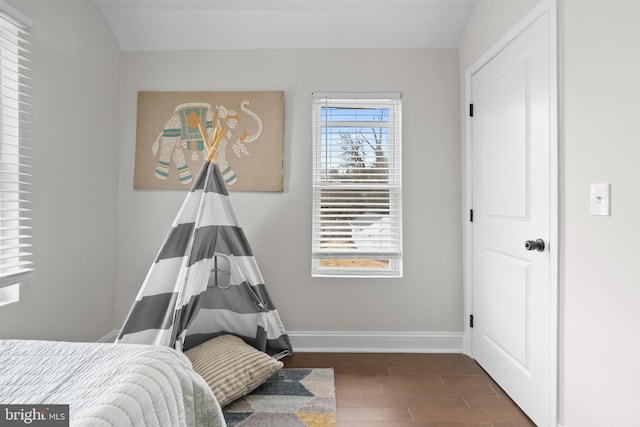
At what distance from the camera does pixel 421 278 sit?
2848 millimetres

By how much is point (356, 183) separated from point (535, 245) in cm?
135

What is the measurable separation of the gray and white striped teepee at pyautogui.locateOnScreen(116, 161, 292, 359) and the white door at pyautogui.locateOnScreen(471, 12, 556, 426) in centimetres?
142

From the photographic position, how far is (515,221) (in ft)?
6.92

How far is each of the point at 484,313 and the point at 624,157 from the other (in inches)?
56.9

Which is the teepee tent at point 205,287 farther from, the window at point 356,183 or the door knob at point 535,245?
the door knob at point 535,245

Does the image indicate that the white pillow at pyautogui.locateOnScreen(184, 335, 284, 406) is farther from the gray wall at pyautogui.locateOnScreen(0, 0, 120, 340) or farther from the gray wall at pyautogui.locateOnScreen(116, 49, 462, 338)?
the gray wall at pyautogui.locateOnScreen(0, 0, 120, 340)

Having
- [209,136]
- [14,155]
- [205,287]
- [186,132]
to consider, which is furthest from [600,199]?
[14,155]

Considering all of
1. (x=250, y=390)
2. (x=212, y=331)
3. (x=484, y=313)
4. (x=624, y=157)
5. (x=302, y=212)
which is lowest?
(x=250, y=390)

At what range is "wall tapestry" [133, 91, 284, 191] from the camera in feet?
9.27

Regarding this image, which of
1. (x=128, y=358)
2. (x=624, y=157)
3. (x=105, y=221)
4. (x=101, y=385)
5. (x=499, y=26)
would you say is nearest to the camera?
(x=101, y=385)

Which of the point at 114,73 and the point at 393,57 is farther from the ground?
the point at 393,57

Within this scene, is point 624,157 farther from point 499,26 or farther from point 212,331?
point 212,331

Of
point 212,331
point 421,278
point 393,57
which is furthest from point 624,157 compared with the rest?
point 212,331

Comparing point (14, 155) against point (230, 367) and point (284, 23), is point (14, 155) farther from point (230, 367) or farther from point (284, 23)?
point (284, 23)
